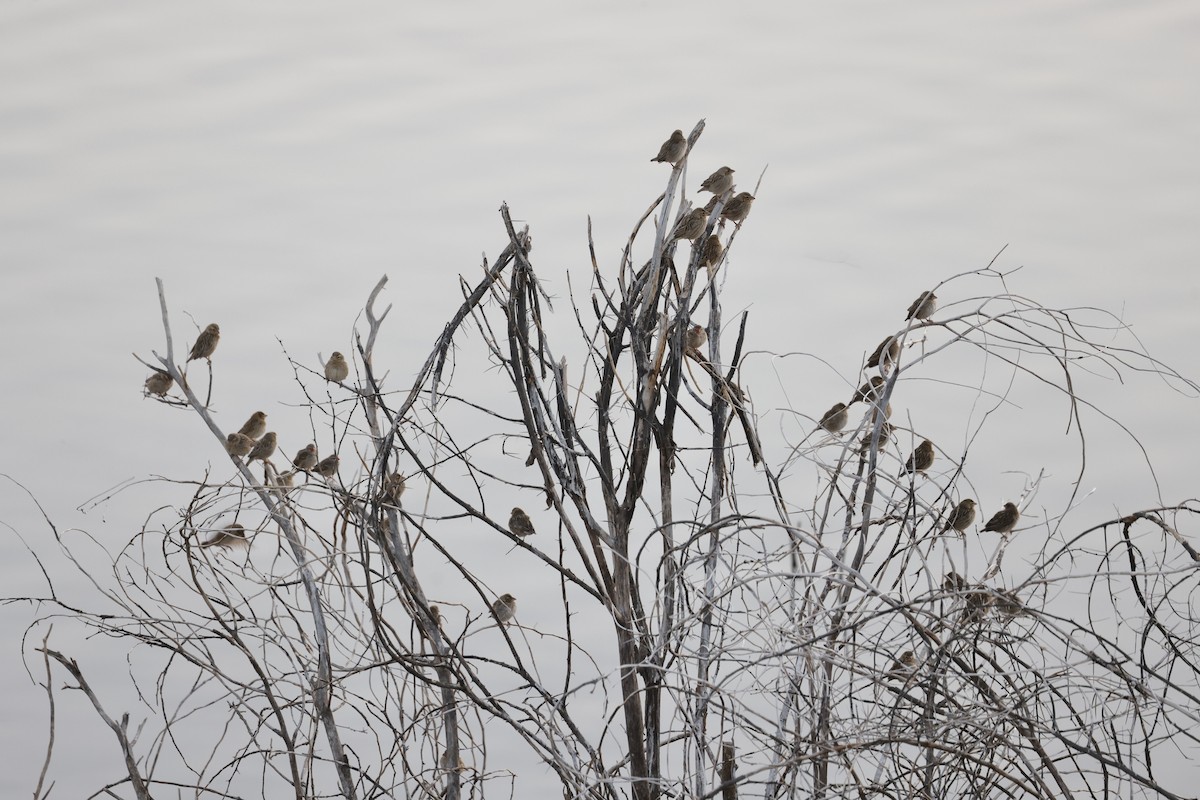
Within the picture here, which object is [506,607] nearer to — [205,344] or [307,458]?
[307,458]

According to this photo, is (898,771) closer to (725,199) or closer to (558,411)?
(558,411)

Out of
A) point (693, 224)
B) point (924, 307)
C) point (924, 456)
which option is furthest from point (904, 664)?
point (693, 224)

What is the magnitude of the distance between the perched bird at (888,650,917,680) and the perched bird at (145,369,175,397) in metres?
0.85

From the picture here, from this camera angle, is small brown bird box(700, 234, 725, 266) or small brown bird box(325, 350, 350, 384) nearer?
small brown bird box(700, 234, 725, 266)

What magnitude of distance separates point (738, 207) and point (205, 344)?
0.72m

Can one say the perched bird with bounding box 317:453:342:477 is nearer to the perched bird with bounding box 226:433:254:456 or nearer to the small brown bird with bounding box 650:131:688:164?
the perched bird with bounding box 226:433:254:456

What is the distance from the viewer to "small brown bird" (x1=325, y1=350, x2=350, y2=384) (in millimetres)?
1364

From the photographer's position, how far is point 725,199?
118 centimetres

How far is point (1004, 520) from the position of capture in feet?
3.86

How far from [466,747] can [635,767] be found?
0.27m

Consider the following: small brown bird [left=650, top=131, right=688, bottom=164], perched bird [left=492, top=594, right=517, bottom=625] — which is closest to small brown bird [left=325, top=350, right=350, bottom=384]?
perched bird [left=492, top=594, right=517, bottom=625]

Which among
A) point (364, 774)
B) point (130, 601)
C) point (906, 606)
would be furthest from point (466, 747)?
point (906, 606)

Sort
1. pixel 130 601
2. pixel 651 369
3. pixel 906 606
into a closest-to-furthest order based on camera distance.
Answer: pixel 906 606 → pixel 651 369 → pixel 130 601

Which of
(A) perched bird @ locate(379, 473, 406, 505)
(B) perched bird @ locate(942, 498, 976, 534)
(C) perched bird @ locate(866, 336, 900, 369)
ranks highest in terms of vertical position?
(C) perched bird @ locate(866, 336, 900, 369)
